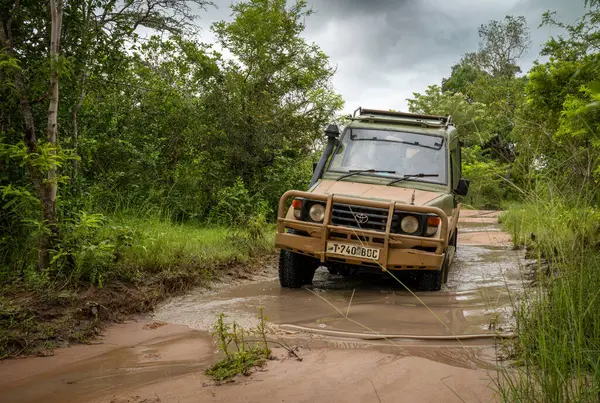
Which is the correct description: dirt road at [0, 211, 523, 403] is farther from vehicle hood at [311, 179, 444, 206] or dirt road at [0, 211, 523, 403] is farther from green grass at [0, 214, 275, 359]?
vehicle hood at [311, 179, 444, 206]

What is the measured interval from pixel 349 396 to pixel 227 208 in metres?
8.06

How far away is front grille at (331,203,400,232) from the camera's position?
608 centimetres

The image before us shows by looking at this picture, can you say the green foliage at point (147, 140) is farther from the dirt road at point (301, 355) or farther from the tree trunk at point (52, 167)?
the dirt road at point (301, 355)

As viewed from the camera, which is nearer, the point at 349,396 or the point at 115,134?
the point at 349,396

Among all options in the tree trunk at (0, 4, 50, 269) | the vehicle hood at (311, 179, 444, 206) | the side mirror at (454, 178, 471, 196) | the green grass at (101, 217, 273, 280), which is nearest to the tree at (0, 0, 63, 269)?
the tree trunk at (0, 4, 50, 269)

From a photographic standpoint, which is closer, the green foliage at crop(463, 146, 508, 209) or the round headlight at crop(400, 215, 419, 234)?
the green foliage at crop(463, 146, 508, 209)

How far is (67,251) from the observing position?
5.58 meters

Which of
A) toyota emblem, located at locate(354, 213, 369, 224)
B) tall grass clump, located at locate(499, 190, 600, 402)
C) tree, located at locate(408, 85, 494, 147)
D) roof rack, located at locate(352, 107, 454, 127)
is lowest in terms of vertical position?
tall grass clump, located at locate(499, 190, 600, 402)

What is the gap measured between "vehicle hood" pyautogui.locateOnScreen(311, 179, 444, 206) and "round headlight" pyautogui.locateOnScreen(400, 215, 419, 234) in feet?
0.60

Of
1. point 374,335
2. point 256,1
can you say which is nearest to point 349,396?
point 374,335

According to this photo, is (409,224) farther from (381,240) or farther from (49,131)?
(49,131)

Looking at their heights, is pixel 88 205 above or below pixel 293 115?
below

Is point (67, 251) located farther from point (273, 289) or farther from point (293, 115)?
point (293, 115)

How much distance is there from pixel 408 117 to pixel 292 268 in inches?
115
